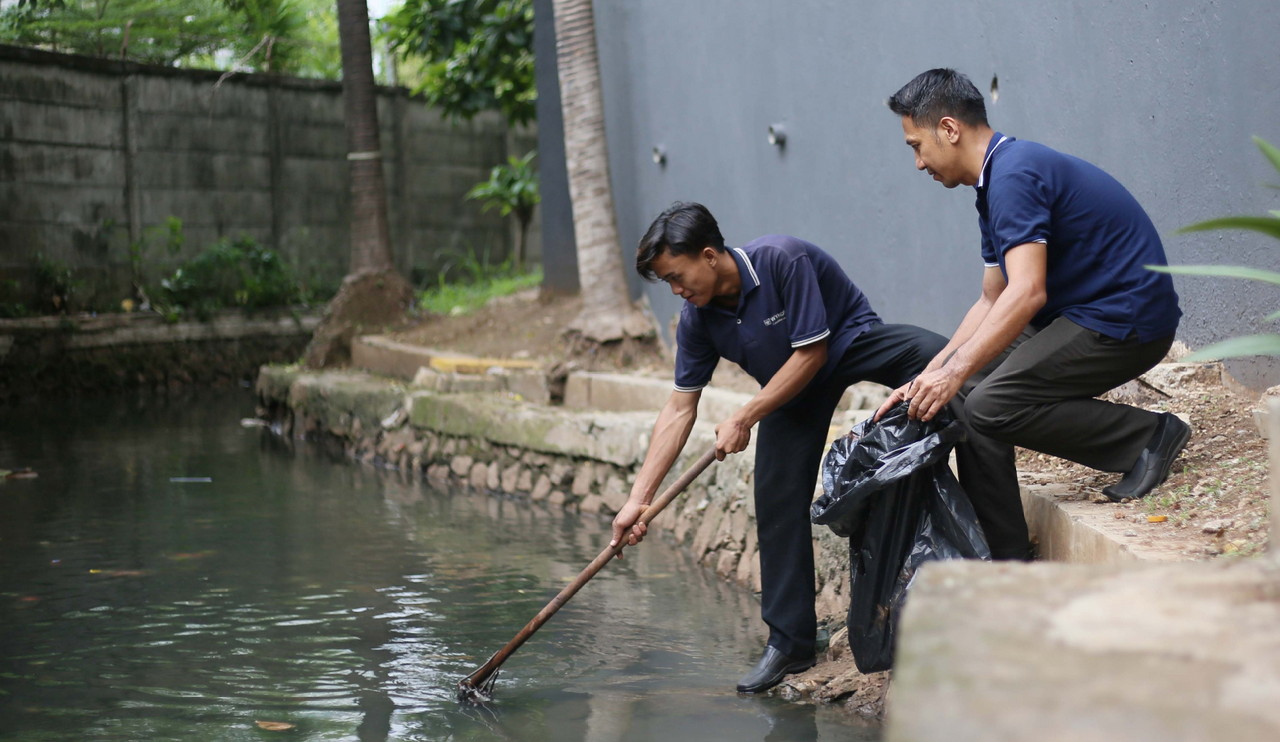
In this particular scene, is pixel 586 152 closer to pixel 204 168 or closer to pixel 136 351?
pixel 136 351

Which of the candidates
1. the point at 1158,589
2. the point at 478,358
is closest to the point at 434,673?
the point at 1158,589

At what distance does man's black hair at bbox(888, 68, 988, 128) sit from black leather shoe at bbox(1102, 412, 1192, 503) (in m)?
1.08

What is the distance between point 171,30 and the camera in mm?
15172

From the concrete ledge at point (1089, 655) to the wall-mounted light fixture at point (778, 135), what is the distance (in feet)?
19.9

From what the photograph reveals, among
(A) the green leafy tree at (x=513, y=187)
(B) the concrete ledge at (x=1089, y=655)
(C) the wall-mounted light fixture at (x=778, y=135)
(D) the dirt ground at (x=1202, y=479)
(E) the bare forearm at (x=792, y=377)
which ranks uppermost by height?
(A) the green leafy tree at (x=513, y=187)

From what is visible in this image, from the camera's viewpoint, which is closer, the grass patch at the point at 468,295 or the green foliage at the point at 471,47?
the green foliage at the point at 471,47

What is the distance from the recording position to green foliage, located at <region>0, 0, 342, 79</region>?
1372cm

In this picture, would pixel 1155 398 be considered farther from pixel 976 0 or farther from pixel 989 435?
pixel 976 0

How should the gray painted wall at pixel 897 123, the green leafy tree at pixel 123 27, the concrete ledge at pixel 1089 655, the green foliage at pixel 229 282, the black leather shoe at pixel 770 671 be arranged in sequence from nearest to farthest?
the concrete ledge at pixel 1089 655 < the black leather shoe at pixel 770 671 < the gray painted wall at pixel 897 123 < the green leafy tree at pixel 123 27 < the green foliage at pixel 229 282

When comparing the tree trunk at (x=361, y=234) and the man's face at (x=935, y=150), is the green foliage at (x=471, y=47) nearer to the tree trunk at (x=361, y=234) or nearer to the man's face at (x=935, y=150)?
the tree trunk at (x=361, y=234)

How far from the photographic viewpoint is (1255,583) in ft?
6.53

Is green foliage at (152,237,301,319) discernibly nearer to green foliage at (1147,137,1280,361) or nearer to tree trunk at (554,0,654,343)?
tree trunk at (554,0,654,343)

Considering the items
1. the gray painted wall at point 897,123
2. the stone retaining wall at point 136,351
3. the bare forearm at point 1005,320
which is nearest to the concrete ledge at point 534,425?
the gray painted wall at point 897,123

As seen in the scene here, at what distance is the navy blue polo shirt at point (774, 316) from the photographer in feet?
13.3
